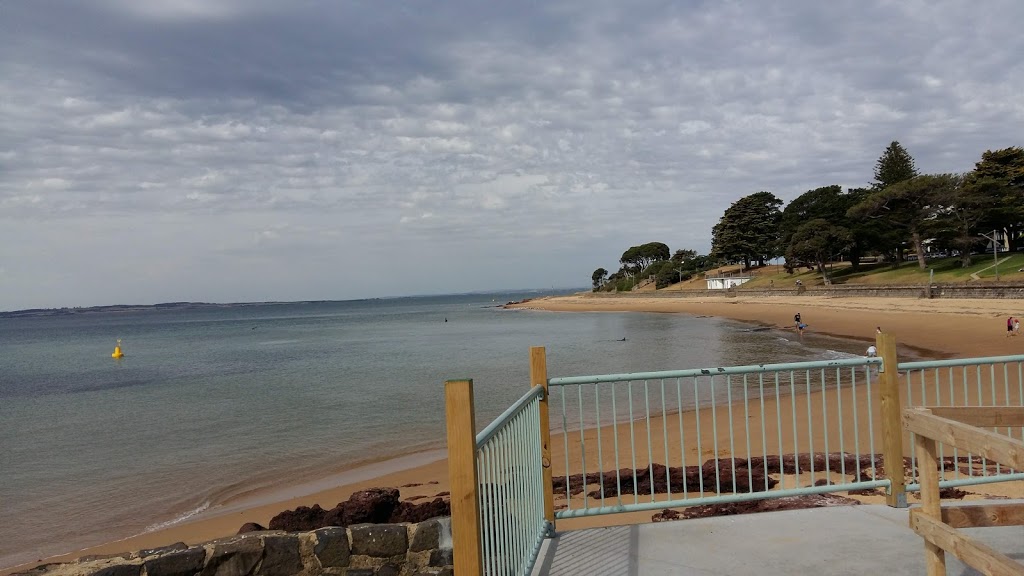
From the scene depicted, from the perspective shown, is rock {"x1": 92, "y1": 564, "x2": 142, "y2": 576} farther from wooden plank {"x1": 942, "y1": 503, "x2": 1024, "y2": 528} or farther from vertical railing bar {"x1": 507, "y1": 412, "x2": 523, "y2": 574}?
wooden plank {"x1": 942, "y1": 503, "x2": 1024, "y2": 528}

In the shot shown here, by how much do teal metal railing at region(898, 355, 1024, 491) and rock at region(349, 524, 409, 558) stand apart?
144 inches

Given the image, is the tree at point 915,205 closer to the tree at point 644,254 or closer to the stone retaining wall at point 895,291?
the stone retaining wall at point 895,291

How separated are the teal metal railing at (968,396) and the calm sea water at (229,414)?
826 centimetres

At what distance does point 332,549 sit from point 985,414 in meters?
4.56

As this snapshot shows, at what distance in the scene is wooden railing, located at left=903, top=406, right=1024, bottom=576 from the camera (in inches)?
94.5

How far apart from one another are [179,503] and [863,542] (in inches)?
394

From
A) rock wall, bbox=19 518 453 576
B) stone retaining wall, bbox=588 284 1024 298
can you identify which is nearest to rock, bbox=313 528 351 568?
rock wall, bbox=19 518 453 576

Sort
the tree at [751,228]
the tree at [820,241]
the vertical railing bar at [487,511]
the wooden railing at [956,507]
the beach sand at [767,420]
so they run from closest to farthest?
1. the wooden railing at [956,507]
2. the vertical railing bar at [487,511]
3. the beach sand at [767,420]
4. the tree at [820,241]
5. the tree at [751,228]

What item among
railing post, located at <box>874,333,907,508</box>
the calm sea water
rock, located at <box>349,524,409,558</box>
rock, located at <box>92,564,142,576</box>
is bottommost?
the calm sea water

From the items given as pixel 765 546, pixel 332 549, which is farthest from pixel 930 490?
pixel 332 549

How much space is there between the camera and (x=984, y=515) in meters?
2.76

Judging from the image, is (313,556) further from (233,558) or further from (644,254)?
(644,254)

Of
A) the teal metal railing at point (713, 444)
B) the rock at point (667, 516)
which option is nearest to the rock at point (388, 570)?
the teal metal railing at point (713, 444)

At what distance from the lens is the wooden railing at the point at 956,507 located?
2400 millimetres
